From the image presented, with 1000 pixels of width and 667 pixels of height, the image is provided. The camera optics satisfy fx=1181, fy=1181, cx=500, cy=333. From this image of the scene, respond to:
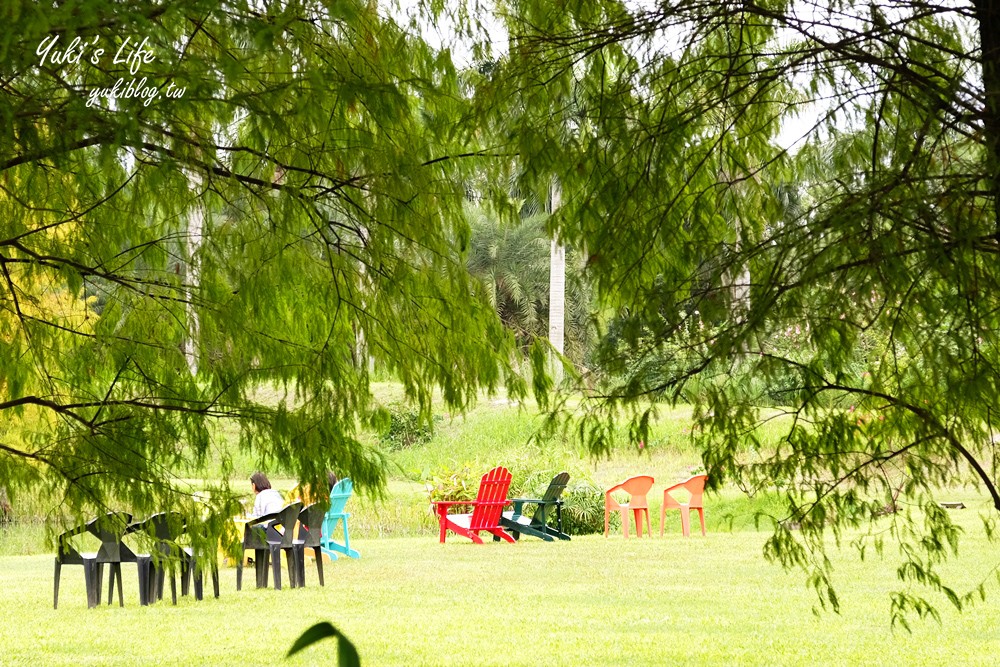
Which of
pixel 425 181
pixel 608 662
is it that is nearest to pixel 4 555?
pixel 608 662

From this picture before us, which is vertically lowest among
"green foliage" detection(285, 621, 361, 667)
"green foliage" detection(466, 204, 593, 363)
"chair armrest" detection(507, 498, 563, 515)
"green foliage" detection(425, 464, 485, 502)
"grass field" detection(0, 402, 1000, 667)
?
"grass field" detection(0, 402, 1000, 667)

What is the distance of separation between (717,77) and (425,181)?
1226 millimetres

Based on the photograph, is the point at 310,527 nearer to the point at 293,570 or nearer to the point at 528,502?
the point at 293,570

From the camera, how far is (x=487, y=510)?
14414 millimetres

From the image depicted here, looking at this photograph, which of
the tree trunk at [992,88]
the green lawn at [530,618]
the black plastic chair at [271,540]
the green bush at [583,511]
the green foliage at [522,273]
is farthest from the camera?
the green foliage at [522,273]

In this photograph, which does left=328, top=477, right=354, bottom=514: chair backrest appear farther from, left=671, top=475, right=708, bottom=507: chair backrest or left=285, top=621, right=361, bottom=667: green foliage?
left=285, top=621, right=361, bottom=667: green foliage

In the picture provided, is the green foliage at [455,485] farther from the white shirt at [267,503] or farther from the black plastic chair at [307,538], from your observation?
the black plastic chair at [307,538]

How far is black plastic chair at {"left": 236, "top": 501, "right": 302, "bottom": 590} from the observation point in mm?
10234

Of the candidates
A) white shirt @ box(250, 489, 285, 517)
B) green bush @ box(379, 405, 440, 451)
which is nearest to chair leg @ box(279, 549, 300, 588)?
white shirt @ box(250, 489, 285, 517)

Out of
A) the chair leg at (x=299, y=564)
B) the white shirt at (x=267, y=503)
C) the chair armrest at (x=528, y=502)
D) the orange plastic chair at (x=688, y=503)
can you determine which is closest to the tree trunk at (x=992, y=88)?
the chair leg at (x=299, y=564)

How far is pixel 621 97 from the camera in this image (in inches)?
170

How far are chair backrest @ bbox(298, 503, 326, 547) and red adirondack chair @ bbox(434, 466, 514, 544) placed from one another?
11.6 feet

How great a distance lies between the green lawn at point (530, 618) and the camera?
23.6 feet

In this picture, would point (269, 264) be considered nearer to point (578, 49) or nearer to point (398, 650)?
point (578, 49)
